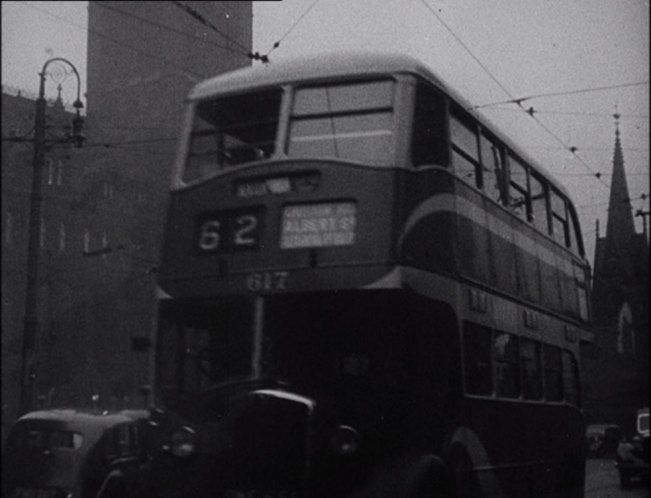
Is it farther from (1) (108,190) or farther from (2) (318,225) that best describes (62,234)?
Result: (2) (318,225)

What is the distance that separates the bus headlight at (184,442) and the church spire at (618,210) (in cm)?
506

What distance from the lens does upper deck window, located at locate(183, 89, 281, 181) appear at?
7.84m

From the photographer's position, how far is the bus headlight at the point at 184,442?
739 centimetres

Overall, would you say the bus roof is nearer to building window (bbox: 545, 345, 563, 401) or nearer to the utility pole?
the utility pole

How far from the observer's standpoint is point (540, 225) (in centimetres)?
1035

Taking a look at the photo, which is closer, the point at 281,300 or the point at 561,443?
the point at 281,300

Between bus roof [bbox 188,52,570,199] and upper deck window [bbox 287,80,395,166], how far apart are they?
0.10m

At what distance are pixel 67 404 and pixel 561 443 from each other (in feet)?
16.5

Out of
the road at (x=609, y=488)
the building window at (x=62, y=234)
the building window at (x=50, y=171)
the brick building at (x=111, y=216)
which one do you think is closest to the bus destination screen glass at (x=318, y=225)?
the brick building at (x=111, y=216)

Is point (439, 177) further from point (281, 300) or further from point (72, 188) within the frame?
point (72, 188)

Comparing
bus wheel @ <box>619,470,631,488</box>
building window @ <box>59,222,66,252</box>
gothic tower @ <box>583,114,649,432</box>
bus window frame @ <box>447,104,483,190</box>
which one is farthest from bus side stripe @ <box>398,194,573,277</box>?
bus wheel @ <box>619,470,631,488</box>

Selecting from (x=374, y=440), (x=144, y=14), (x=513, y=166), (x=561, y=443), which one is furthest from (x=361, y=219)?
(x=561, y=443)

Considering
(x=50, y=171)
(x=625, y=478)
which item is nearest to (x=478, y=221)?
(x=50, y=171)

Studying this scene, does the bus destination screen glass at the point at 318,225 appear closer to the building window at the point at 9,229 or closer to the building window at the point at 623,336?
the building window at the point at 9,229
